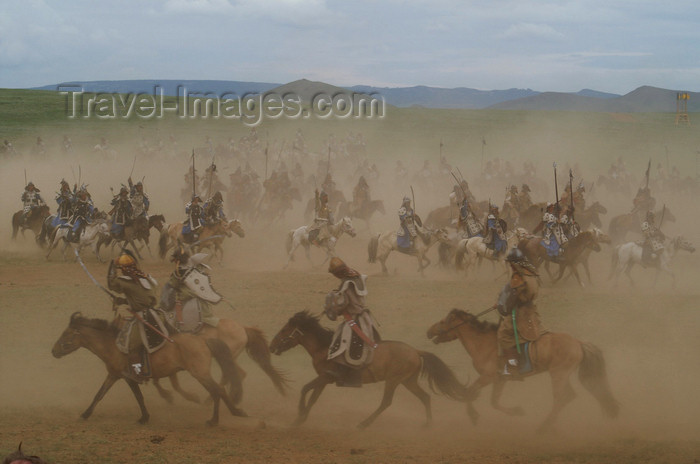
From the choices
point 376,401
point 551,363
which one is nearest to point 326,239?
point 376,401

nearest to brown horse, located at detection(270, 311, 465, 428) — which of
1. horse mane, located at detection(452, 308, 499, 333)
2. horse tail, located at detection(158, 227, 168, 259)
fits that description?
horse mane, located at detection(452, 308, 499, 333)

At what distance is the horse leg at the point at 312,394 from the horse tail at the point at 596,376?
11.9 ft

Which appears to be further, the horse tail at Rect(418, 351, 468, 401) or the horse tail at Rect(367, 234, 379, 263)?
the horse tail at Rect(367, 234, 379, 263)

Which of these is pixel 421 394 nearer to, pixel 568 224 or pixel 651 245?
pixel 568 224

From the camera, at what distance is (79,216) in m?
25.4

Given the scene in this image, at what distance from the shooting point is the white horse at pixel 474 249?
73.6 feet

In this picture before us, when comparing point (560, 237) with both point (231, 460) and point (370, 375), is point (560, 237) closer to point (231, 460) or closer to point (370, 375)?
point (370, 375)

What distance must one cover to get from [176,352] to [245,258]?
1512cm

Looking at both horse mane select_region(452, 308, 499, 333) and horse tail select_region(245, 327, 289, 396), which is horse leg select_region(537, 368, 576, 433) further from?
horse tail select_region(245, 327, 289, 396)

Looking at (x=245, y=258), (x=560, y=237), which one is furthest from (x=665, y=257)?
(x=245, y=258)

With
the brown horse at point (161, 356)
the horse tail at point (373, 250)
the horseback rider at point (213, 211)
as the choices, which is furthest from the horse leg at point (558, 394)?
the horseback rider at point (213, 211)

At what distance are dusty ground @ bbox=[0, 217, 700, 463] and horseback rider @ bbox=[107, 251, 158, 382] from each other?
2.98 feet

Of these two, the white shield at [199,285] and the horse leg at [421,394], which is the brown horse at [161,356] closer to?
the white shield at [199,285]

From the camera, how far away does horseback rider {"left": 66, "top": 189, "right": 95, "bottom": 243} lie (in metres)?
25.2
